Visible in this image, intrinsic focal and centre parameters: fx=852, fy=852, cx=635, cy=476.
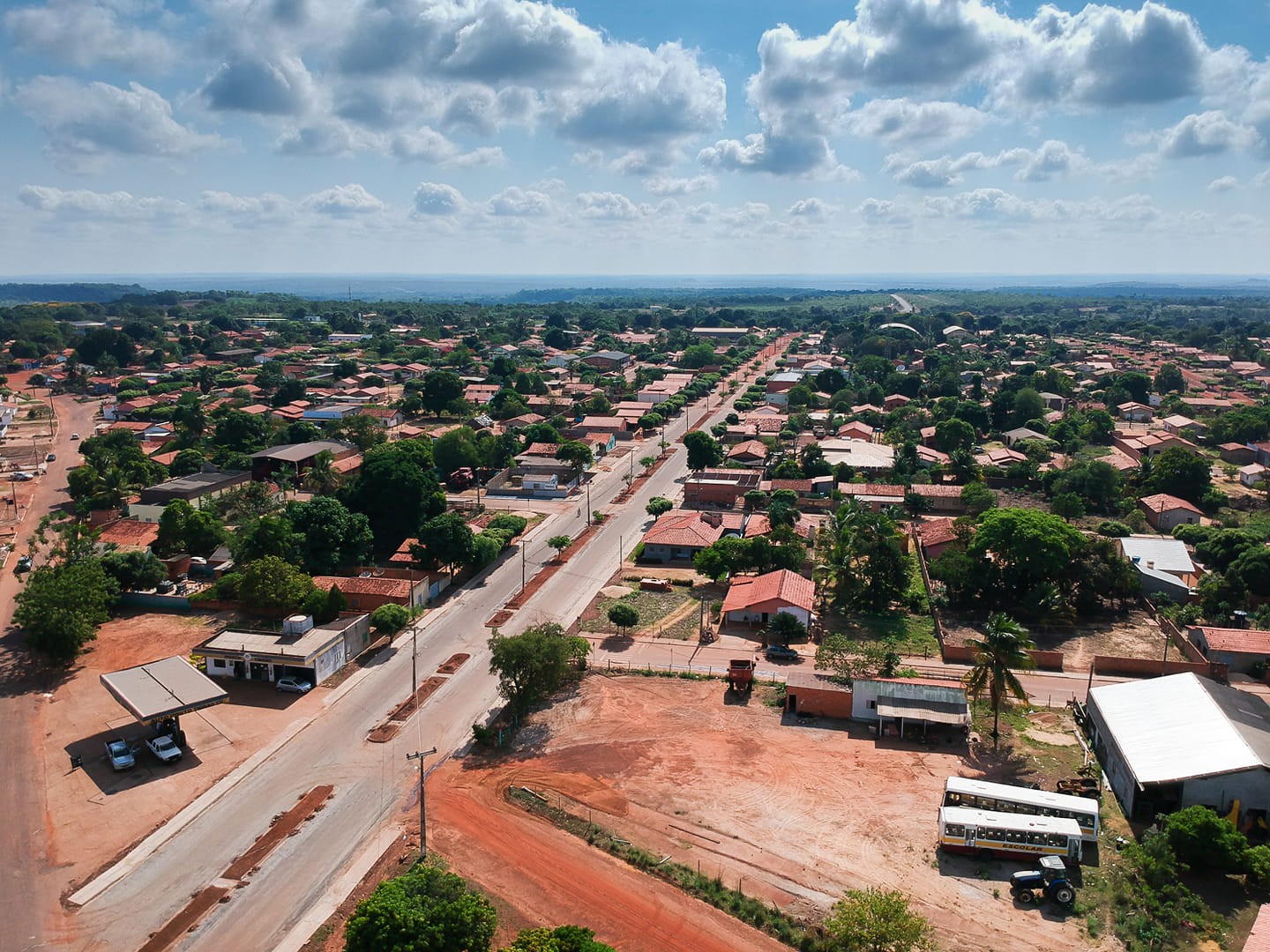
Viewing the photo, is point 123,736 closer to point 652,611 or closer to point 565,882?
point 565,882

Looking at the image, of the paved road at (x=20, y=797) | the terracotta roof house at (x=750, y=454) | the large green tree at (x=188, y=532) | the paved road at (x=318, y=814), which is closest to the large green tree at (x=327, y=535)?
the large green tree at (x=188, y=532)

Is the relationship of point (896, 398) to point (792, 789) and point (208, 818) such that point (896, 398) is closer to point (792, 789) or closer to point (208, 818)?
point (792, 789)

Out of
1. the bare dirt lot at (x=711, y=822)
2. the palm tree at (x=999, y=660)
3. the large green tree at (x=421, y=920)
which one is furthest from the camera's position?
the palm tree at (x=999, y=660)

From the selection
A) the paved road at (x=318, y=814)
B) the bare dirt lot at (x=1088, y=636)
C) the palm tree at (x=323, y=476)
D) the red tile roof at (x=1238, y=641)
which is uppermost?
the palm tree at (x=323, y=476)

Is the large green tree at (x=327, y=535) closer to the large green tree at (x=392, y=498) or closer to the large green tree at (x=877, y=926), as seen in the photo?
the large green tree at (x=392, y=498)

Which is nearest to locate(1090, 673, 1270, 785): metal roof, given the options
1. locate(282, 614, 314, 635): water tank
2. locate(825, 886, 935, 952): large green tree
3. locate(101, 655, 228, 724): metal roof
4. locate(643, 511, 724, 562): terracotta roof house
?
locate(825, 886, 935, 952): large green tree

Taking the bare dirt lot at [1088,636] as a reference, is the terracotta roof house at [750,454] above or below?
above
